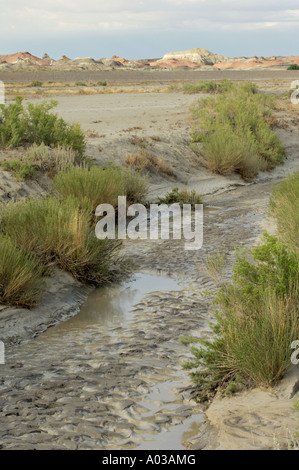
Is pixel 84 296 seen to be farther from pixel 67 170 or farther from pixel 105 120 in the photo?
pixel 105 120

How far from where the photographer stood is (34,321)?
7371 millimetres

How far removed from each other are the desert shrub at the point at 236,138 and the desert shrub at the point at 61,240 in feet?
30.0

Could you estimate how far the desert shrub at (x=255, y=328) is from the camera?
5.15 metres

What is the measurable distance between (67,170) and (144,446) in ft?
28.7

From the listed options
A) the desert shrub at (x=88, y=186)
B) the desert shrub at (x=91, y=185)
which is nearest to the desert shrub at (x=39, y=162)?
the desert shrub at (x=91, y=185)

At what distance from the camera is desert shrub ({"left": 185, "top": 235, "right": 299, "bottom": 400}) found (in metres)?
5.15

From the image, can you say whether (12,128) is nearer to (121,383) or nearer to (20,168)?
(20,168)

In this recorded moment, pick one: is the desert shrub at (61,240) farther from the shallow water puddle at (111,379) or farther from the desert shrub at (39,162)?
the desert shrub at (39,162)

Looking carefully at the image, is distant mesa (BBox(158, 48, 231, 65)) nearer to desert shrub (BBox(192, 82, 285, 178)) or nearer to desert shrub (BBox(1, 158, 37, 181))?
desert shrub (BBox(192, 82, 285, 178))

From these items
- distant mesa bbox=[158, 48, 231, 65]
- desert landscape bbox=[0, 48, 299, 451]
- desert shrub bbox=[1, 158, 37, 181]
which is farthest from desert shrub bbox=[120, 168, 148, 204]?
distant mesa bbox=[158, 48, 231, 65]

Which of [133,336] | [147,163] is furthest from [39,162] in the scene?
[133,336]

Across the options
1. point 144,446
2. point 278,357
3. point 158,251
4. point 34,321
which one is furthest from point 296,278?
point 158,251

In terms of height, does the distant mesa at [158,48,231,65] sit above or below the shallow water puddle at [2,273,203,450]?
above

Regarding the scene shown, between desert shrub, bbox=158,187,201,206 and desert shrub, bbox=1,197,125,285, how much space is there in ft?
18.4
